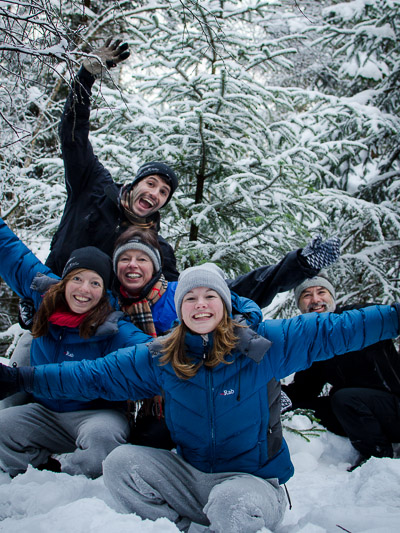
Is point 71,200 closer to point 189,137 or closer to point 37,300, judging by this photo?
point 37,300

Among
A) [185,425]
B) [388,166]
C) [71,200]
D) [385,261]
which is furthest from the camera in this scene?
[388,166]

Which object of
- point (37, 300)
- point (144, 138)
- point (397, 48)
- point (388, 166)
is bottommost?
point (37, 300)

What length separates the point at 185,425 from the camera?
225cm

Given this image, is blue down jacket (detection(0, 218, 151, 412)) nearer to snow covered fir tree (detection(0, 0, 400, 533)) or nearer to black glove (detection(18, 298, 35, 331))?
black glove (detection(18, 298, 35, 331))

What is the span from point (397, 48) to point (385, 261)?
11.3 feet

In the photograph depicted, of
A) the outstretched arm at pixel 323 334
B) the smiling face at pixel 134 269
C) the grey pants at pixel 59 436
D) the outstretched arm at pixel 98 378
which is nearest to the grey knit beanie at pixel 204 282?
the outstretched arm at pixel 323 334

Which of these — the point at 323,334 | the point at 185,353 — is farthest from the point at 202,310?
the point at 323,334

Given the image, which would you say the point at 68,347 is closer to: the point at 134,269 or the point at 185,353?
the point at 134,269

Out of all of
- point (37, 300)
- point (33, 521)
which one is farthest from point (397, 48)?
point (33, 521)

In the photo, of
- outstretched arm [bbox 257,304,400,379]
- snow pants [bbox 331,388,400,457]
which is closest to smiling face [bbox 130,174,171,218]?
outstretched arm [bbox 257,304,400,379]

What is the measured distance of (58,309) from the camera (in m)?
2.81

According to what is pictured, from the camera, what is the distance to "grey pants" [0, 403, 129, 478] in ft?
8.20

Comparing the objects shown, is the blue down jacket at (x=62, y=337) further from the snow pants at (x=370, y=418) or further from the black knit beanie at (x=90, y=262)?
the snow pants at (x=370, y=418)

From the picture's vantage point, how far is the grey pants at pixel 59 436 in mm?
2498
